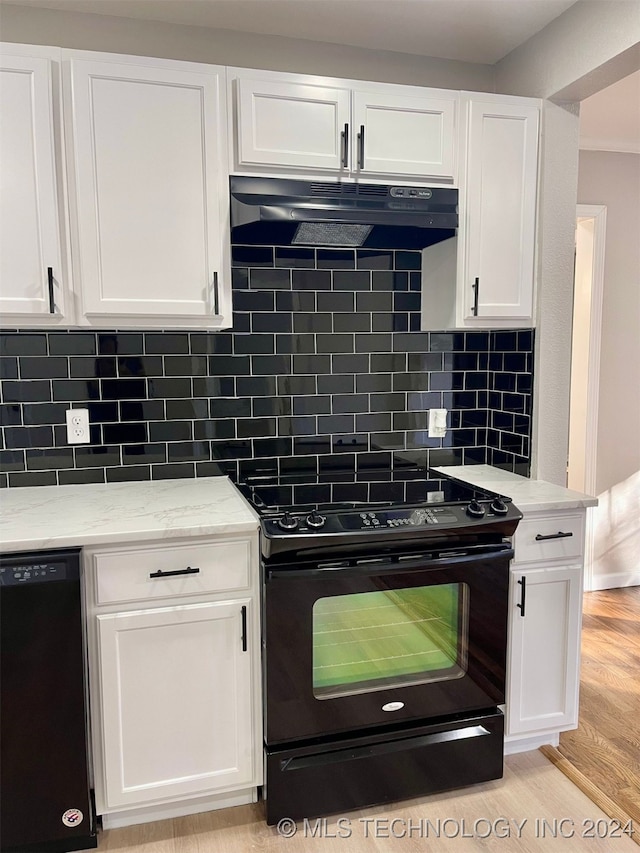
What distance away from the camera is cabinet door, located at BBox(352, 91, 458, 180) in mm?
2234

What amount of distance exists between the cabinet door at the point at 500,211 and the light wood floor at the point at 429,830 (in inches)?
65.5

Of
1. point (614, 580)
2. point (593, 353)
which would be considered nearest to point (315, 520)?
point (593, 353)

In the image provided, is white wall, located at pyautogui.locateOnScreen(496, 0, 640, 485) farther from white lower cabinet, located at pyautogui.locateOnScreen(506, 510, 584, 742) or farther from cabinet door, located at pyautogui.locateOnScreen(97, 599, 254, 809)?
cabinet door, located at pyautogui.locateOnScreen(97, 599, 254, 809)

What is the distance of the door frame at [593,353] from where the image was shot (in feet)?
12.2

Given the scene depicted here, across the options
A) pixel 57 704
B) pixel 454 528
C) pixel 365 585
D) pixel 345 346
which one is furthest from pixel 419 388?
pixel 57 704

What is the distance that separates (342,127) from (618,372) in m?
2.45

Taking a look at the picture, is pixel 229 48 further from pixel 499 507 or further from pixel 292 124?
pixel 499 507

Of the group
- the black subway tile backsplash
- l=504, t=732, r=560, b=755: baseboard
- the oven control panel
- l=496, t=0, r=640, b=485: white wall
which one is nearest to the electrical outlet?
A: the black subway tile backsplash

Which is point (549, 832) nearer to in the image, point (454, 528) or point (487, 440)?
point (454, 528)

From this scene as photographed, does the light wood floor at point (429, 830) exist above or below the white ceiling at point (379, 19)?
below

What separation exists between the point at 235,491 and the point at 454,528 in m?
0.78

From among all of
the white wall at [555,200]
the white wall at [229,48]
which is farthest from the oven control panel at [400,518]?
the white wall at [229,48]

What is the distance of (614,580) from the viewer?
397 centimetres

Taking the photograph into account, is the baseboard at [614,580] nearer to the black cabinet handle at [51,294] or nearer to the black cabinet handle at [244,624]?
the black cabinet handle at [244,624]
